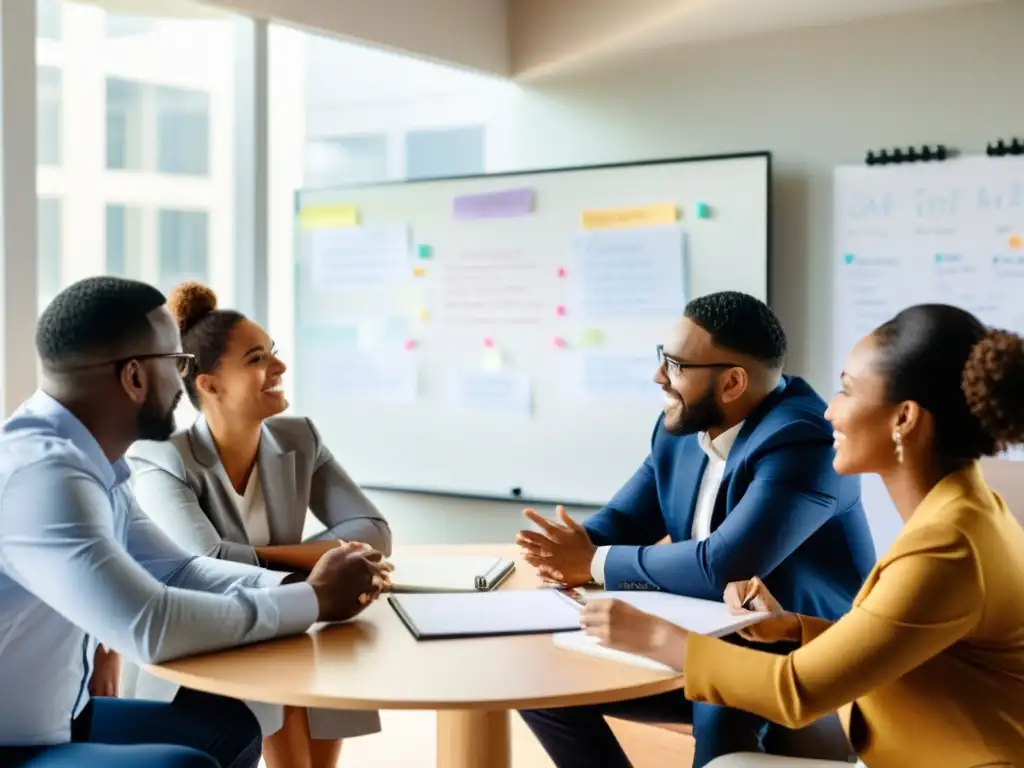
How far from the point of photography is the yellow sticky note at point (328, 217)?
430 centimetres

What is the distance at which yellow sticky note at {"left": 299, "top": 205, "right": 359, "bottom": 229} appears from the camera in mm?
4301

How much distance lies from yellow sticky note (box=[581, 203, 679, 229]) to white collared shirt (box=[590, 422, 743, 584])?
1583 mm

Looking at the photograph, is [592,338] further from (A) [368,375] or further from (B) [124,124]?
A: (B) [124,124]

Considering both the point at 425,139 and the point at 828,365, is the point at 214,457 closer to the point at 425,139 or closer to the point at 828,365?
the point at 828,365

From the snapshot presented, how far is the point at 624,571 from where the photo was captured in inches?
79.4

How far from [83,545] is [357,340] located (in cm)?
282

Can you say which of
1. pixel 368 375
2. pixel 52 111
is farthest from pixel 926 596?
pixel 52 111

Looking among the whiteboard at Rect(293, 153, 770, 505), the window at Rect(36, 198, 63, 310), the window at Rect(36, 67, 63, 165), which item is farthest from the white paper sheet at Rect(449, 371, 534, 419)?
the window at Rect(36, 67, 63, 165)

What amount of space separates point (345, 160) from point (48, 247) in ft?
4.44

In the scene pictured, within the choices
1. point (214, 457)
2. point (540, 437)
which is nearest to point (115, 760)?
point (214, 457)

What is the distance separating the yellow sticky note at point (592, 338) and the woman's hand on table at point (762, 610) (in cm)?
204

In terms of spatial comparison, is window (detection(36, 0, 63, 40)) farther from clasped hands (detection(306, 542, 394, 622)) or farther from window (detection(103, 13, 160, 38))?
clasped hands (detection(306, 542, 394, 622))

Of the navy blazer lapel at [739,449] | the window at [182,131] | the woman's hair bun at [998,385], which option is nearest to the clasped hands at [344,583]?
the navy blazer lapel at [739,449]

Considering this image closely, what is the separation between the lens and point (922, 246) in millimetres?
3330
